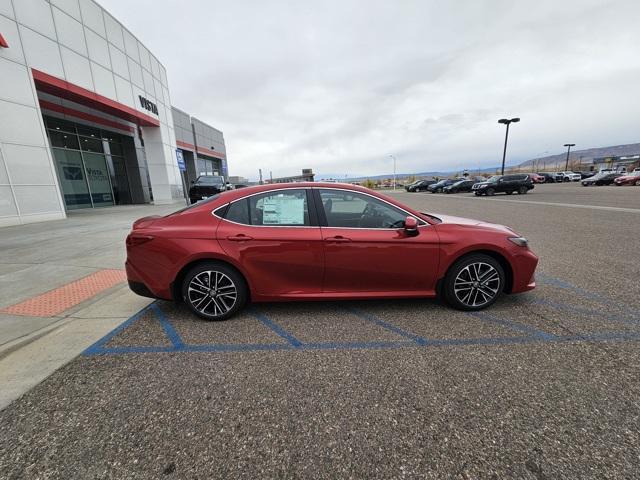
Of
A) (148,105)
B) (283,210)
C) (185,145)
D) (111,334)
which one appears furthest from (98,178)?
(283,210)

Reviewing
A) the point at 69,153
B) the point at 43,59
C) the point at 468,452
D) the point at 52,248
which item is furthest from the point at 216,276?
the point at 69,153

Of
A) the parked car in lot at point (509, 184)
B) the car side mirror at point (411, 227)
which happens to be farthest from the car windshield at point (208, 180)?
the parked car in lot at point (509, 184)

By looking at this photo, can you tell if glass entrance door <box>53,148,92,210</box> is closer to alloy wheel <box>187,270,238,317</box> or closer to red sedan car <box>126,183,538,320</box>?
red sedan car <box>126,183,538,320</box>

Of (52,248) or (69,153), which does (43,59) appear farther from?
(52,248)

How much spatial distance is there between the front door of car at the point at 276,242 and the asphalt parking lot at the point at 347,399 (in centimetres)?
44

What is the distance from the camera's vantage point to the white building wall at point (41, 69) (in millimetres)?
9656

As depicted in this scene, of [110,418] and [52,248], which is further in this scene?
[52,248]

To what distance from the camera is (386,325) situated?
9.80 feet

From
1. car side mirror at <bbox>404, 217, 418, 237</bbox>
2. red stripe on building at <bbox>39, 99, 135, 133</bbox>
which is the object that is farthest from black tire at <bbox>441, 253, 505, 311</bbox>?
red stripe on building at <bbox>39, 99, 135, 133</bbox>

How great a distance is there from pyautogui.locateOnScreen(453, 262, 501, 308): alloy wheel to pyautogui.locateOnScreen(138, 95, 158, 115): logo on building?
64.9ft

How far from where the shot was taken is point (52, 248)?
6.50 meters

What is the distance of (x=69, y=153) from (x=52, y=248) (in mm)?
14370

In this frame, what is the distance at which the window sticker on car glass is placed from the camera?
3137 mm

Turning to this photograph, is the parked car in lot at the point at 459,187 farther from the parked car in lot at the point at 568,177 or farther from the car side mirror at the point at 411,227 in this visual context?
the car side mirror at the point at 411,227
